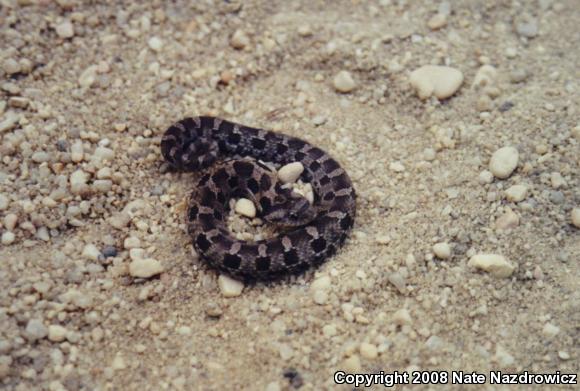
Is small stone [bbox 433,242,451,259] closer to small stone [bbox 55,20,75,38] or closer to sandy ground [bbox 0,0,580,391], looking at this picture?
sandy ground [bbox 0,0,580,391]

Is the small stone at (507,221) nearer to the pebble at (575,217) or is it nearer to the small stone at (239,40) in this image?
the pebble at (575,217)

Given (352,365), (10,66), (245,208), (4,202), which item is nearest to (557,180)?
(352,365)

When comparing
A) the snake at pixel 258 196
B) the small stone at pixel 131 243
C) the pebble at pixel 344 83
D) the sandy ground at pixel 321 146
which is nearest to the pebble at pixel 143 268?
the sandy ground at pixel 321 146

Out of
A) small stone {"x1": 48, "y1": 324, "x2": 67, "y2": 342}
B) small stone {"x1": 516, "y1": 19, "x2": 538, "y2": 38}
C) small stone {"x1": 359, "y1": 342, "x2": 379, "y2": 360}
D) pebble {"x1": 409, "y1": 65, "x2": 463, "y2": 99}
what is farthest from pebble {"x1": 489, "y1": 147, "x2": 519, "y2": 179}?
small stone {"x1": 48, "y1": 324, "x2": 67, "y2": 342}

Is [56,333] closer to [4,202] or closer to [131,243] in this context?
[131,243]

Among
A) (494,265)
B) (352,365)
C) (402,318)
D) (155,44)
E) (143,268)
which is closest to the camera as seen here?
(352,365)
